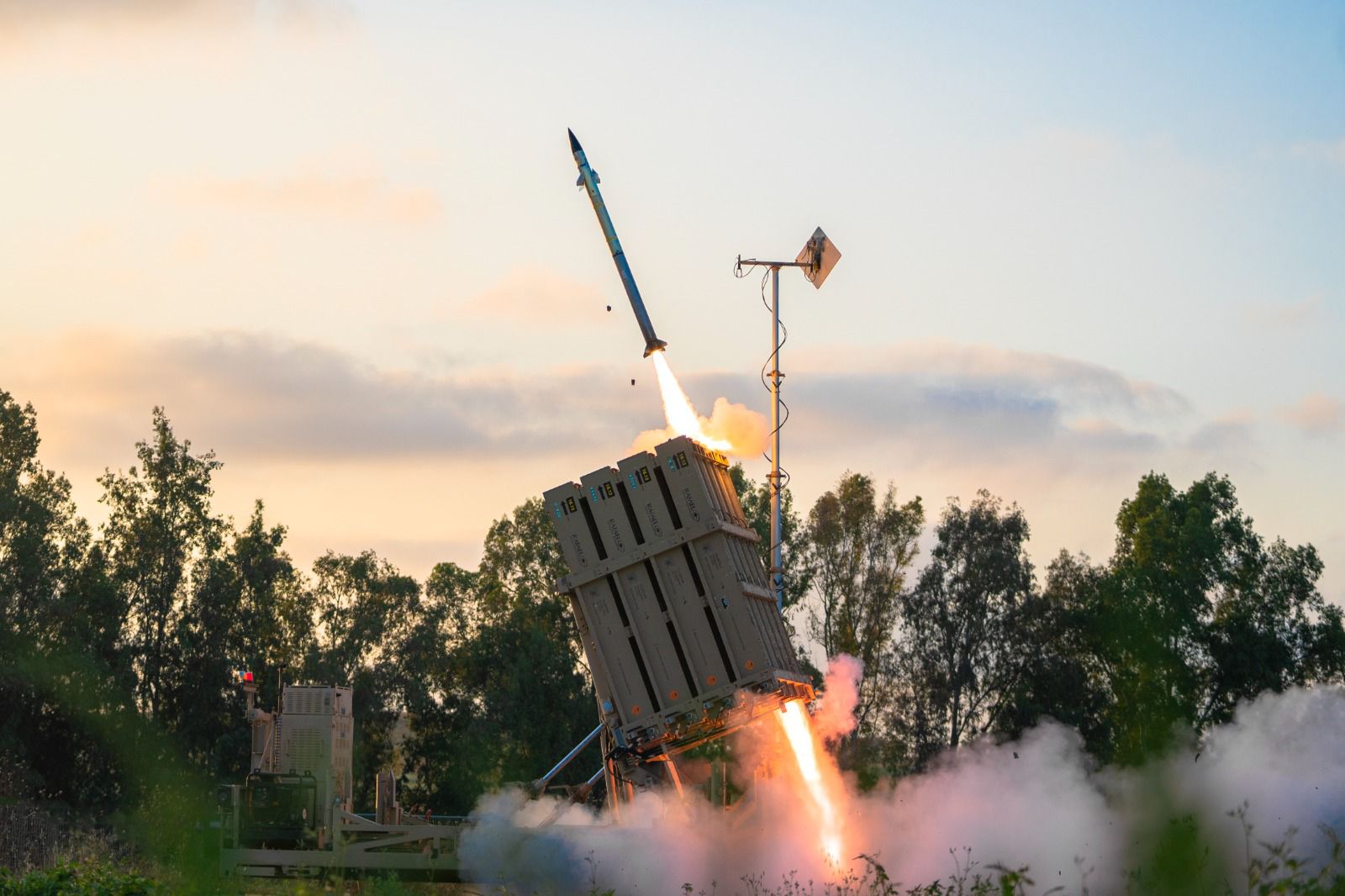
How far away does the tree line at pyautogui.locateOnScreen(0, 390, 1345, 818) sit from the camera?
43875 mm

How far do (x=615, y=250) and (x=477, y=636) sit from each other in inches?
1066

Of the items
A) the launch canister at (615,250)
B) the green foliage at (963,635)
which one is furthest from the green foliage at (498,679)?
the launch canister at (615,250)

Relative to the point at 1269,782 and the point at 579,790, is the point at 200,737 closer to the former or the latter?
the point at 579,790

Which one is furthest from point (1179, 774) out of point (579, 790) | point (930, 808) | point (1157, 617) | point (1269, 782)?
point (1157, 617)

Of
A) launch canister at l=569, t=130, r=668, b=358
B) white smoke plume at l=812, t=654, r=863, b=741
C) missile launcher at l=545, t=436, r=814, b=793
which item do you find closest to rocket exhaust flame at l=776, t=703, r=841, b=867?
white smoke plume at l=812, t=654, r=863, b=741

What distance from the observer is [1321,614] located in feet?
153

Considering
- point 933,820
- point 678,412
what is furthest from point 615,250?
point 933,820

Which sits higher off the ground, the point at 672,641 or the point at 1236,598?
the point at 1236,598

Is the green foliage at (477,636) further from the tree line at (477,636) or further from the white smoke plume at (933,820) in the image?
the white smoke plume at (933,820)

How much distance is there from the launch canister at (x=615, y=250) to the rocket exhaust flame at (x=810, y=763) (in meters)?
6.15

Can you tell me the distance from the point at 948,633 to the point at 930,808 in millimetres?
26572

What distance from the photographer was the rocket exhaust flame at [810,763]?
23203mm

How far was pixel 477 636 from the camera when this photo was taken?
5209 centimetres

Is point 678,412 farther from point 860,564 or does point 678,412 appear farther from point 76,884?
point 860,564
